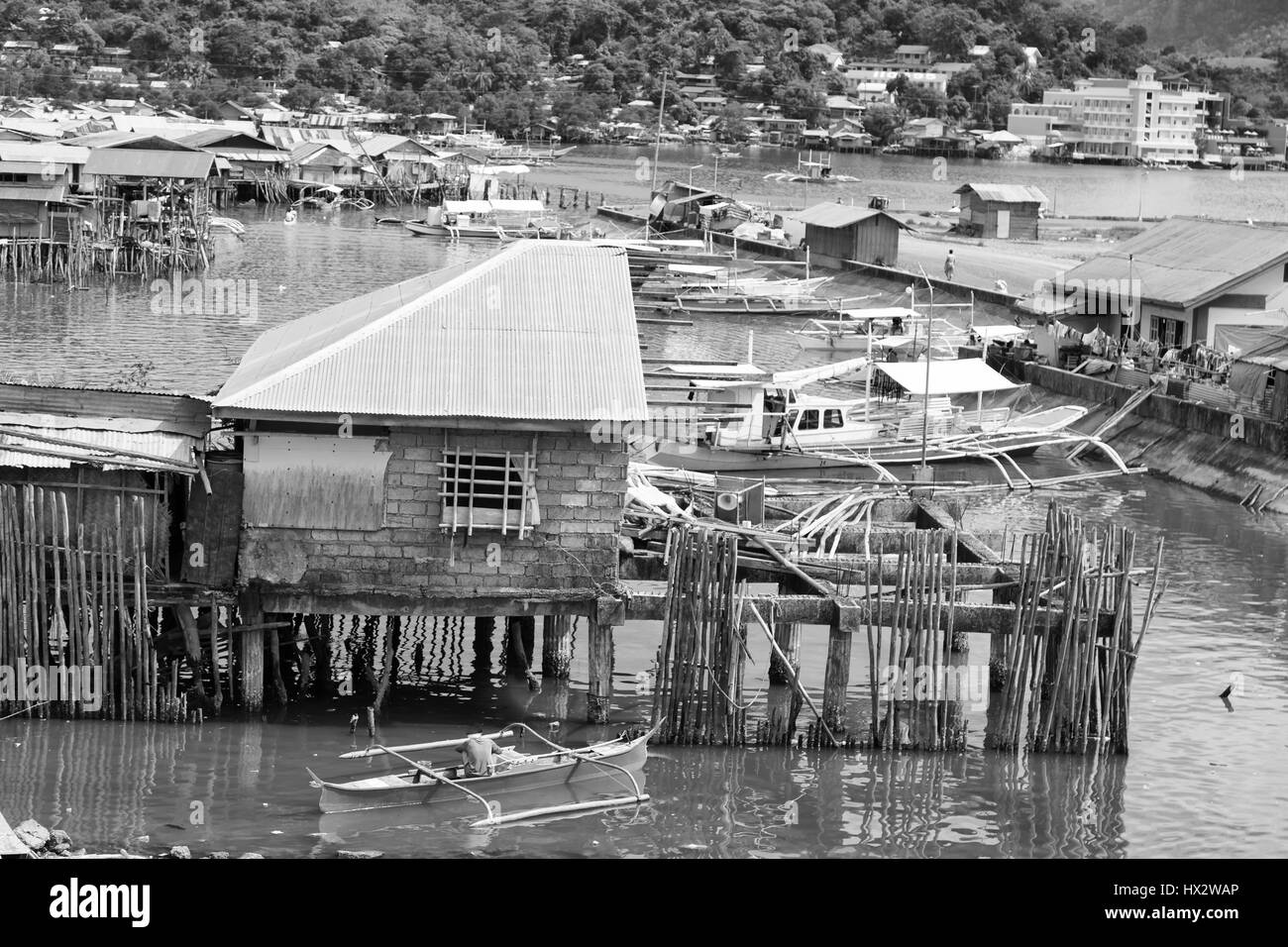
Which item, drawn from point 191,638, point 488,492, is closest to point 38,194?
point 191,638

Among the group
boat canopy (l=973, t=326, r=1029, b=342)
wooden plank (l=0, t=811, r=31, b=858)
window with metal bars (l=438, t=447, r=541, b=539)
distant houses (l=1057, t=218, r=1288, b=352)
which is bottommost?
wooden plank (l=0, t=811, r=31, b=858)

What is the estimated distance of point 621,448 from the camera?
80.1 ft

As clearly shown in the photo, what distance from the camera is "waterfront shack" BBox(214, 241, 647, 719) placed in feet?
78.6

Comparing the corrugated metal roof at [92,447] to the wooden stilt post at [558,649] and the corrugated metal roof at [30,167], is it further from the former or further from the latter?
the corrugated metal roof at [30,167]

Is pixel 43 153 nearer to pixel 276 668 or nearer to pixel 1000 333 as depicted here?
pixel 1000 333

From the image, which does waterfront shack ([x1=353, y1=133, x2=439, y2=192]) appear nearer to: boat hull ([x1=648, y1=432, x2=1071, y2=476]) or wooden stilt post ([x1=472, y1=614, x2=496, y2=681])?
boat hull ([x1=648, y1=432, x2=1071, y2=476])

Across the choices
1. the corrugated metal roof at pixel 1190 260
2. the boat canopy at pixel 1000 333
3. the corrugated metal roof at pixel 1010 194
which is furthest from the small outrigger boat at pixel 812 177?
the corrugated metal roof at pixel 1190 260

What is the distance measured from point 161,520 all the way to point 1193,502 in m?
28.1

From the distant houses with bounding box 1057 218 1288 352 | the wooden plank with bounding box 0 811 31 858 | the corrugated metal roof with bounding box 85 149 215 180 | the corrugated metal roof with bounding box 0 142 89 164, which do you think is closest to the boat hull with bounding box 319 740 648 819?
the wooden plank with bounding box 0 811 31 858

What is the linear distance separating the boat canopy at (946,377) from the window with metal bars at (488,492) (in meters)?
22.7

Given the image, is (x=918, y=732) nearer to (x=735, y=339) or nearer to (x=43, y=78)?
(x=735, y=339)

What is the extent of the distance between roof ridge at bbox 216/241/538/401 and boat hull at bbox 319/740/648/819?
5.57 m
